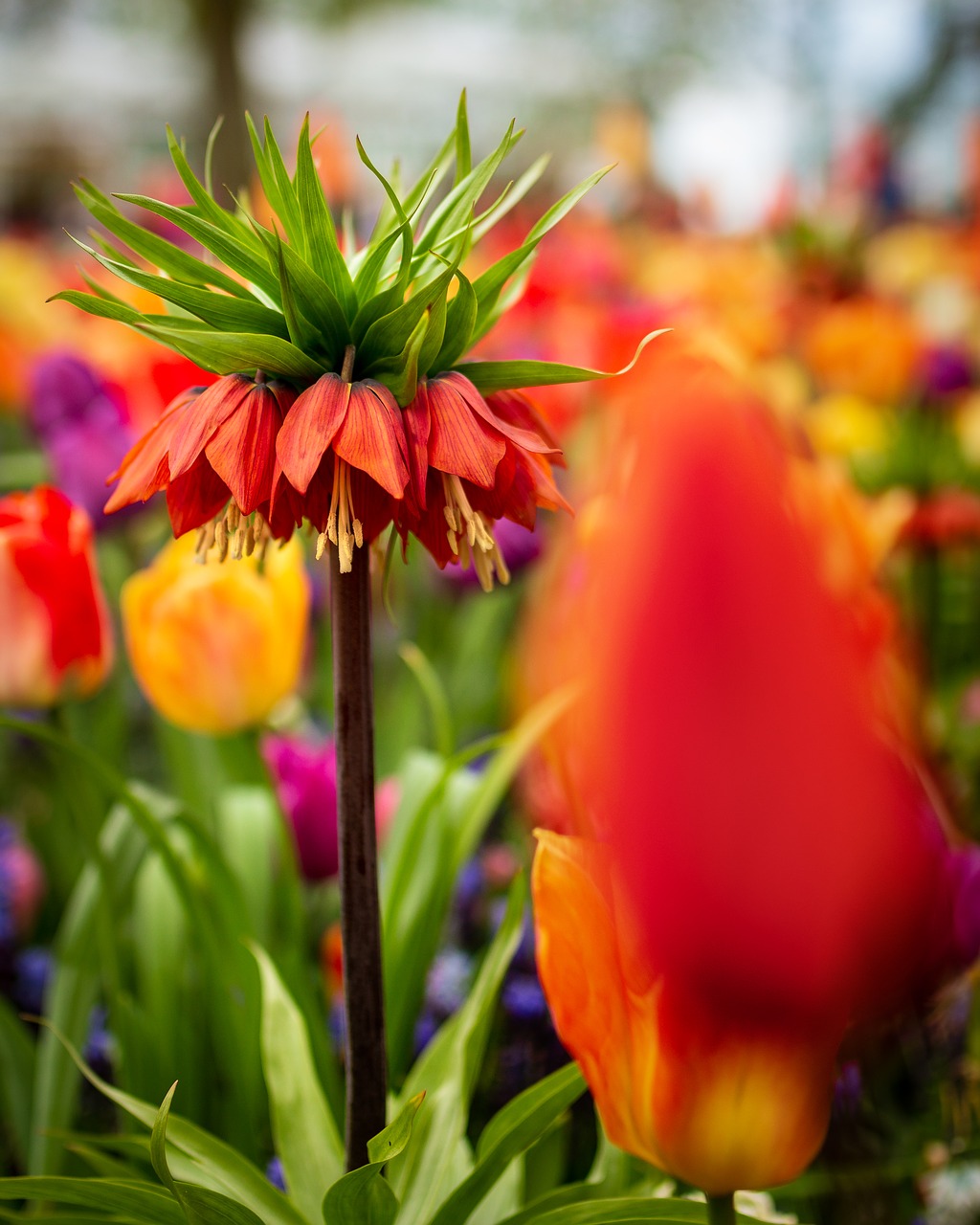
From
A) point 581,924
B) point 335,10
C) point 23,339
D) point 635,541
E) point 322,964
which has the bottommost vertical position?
point 322,964

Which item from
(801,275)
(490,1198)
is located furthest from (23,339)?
(490,1198)

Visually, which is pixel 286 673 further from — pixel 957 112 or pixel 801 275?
pixel 957 112

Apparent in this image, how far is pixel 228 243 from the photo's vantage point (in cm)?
32

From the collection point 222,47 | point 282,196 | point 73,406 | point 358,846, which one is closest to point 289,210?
point 282,196

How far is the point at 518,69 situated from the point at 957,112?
5292mm

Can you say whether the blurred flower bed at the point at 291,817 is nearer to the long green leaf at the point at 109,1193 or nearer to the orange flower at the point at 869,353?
the long green leaf at the point at 109,1193

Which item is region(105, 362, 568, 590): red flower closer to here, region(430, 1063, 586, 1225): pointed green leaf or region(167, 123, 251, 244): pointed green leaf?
region(167, 123, 251, 244): pointed green leaf

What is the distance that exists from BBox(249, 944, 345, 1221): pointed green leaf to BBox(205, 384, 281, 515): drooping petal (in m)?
0.24

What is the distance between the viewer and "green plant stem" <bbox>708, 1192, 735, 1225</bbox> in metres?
0.30

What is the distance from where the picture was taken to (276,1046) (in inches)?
16.8

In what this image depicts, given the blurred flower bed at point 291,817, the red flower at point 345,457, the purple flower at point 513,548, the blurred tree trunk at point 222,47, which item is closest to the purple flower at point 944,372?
the blurred flower bed at point 291,817

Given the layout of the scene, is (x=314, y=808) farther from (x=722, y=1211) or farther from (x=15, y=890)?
(x=722, y=1211)

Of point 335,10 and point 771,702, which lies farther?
point 335,10

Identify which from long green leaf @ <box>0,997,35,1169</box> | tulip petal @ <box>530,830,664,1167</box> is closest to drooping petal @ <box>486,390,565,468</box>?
tulip petal @ <box>530,830,664,1167</box>
